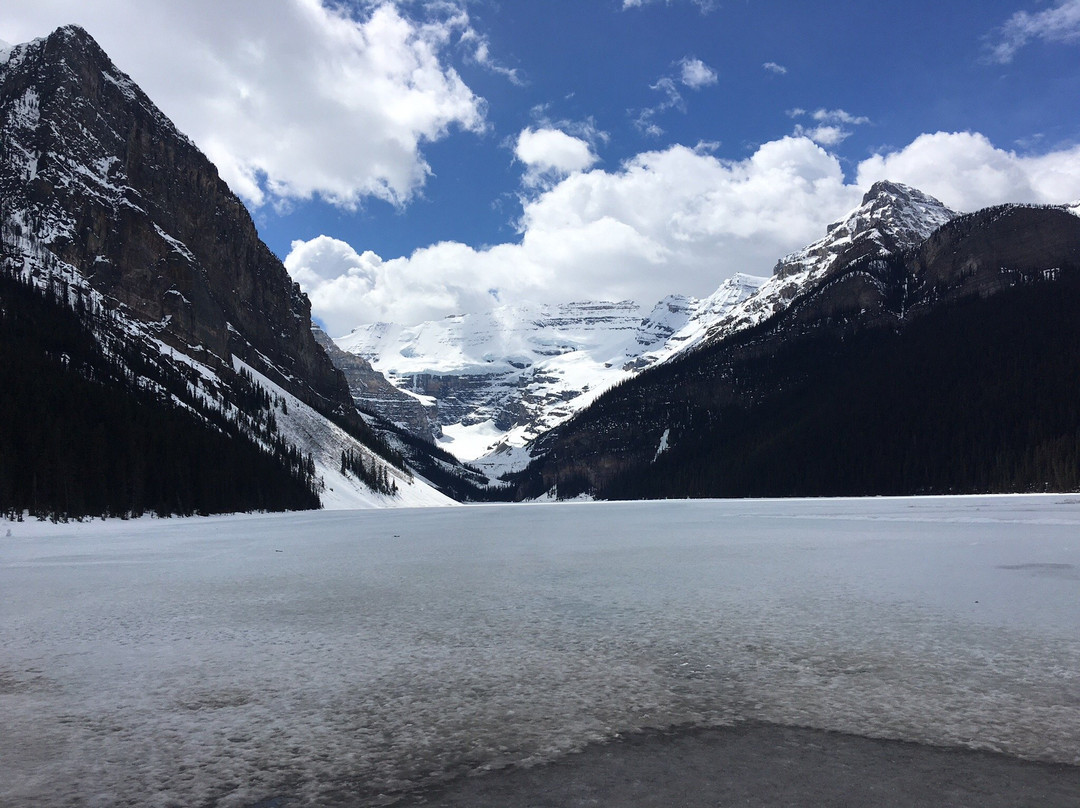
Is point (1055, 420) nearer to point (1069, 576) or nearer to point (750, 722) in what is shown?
point (1069, 576)

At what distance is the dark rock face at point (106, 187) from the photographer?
145125mm

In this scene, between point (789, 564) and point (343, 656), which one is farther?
point (789, 564)

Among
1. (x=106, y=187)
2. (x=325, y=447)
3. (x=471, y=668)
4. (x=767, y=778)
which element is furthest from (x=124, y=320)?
(x=767, y=778)

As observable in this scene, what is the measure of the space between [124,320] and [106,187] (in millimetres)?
37073

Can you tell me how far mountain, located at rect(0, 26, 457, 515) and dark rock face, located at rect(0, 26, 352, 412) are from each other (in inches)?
14.1

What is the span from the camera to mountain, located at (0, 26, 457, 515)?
78.6m

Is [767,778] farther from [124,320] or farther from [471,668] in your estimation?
[124,320]

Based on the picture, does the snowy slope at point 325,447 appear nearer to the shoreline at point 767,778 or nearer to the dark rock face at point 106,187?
the dark rock face at point 106,187

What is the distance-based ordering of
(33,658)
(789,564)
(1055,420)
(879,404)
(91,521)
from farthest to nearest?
(879,404), (1055,420), (91,521), (789,564), (33,658)

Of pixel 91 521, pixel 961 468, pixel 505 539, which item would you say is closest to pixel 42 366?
pixel 91 521

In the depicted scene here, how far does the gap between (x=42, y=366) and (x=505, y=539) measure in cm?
7403

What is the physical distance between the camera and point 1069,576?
1984 cm

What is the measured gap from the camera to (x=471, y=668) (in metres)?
10.9

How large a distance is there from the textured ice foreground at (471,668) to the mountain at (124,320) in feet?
201
